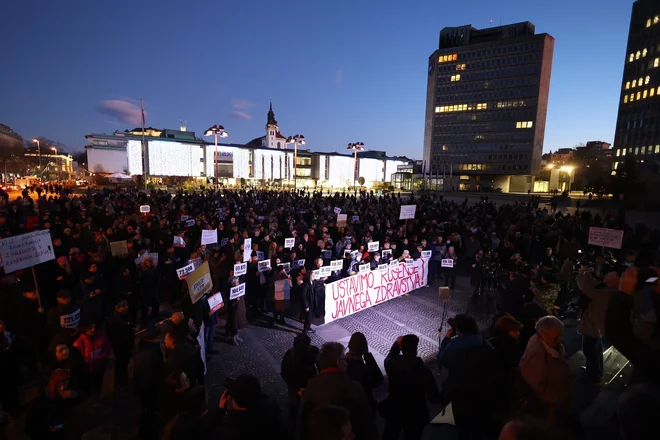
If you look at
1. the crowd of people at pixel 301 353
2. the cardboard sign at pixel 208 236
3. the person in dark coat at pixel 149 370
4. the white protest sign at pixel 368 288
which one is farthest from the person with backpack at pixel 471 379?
the cardboard sign at pixel 208 236

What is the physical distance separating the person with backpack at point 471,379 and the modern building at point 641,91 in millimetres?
84296

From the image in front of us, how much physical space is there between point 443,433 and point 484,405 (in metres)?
1.34

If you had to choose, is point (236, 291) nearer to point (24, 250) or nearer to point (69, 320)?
point (69, 320)

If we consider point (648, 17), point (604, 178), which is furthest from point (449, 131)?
point (604, 178)

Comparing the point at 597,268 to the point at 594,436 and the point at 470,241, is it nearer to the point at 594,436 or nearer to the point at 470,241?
the point at 470,241

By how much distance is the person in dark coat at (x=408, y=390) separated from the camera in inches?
144

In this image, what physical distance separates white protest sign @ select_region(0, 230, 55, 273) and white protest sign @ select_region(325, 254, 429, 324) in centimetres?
558

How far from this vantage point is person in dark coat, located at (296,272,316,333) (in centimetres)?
778

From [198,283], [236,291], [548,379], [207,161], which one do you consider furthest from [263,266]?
[207,161]

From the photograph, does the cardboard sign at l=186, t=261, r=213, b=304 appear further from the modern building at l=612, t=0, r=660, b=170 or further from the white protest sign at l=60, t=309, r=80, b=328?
the modern building at l=612, t=0, r=660, b=170

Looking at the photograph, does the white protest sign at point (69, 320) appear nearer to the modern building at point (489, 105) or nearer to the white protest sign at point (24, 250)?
the white protest sign at point (24, 250)

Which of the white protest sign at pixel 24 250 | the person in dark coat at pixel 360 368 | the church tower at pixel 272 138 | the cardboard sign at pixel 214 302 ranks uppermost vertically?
the church tower at pixel 272 138

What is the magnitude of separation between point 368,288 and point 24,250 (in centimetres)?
709

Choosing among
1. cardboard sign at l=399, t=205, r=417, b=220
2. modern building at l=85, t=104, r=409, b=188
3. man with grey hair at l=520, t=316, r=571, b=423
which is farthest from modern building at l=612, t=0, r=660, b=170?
man with grey hair at l=520, t=316, r=571, b=423
